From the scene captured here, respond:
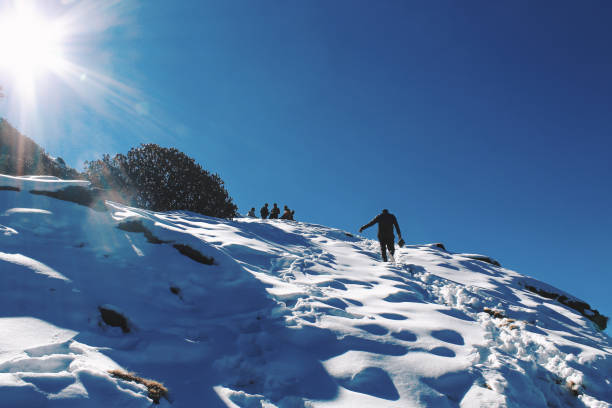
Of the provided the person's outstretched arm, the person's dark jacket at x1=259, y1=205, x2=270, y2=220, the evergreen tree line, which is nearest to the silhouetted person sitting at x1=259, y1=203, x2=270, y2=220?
the person's dark jacket at x1=259, y1=205, x2=270, y2=220

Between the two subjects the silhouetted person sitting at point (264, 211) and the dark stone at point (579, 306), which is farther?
the silhouetted person sitting at point (264, 211)

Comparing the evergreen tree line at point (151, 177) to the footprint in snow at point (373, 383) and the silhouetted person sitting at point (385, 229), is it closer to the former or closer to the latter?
the silhouetted person sitting at point (385, 229)

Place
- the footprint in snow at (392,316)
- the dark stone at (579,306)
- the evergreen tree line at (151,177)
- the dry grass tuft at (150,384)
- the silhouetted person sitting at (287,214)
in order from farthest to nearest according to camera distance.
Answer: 1. the silhouetted person sitting at (287,214)
2. the evergreen tree line at (151,177)
3. the dark stone at (579,306)
4. the footprint in snow at (392,316)
5. the dry grass tuft at (150,384)

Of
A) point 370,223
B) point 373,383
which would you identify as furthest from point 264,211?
point 373,383

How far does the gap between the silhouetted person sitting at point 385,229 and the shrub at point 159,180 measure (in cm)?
1380

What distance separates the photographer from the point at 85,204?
6746 millimetres

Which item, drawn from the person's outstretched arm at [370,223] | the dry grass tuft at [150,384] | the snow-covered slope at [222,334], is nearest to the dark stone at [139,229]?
the snow-covered slope at [222,334]

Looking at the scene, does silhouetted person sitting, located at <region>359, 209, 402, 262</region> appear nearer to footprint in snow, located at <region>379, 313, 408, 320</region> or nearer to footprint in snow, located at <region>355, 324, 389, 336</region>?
footprint in snow, located at <region>379, 313, 408, 320</region>

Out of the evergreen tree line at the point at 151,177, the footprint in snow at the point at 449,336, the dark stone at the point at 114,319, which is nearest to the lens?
the dark stone at the point at 114,319

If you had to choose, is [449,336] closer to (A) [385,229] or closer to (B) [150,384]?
(B) [150,384]

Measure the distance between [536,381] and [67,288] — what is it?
20.9 feet

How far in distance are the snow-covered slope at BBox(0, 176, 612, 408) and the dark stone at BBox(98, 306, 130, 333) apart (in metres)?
0.02

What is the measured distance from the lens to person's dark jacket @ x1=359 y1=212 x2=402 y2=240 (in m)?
11.2

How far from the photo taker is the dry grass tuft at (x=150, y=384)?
9.06 ft
